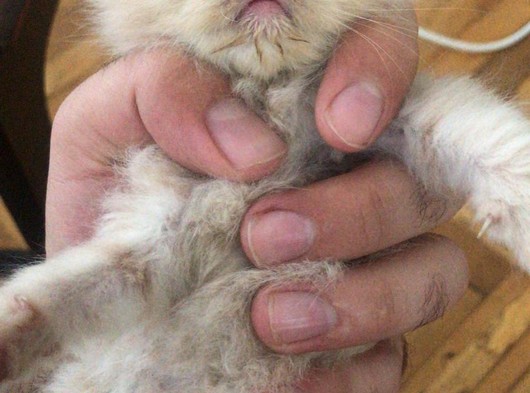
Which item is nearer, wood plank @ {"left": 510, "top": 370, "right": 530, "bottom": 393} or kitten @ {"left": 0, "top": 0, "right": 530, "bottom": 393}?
kitten @ {"left": 0, "top": 0, "right": 530, "bottom": 393}

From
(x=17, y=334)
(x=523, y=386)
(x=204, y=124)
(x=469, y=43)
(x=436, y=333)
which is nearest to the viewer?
(x=17, y=334)

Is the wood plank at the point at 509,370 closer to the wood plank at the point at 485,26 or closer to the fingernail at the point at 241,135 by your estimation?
the wood plank at the point at 485,26

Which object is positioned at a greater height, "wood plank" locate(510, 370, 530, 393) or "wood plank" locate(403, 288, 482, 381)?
"wood plank" locate(403, 288, 482, 381)

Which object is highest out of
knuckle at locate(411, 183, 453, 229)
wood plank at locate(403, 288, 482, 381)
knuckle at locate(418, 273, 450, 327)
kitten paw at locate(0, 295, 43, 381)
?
kitten paw at locate(0, 295, 43, 381)

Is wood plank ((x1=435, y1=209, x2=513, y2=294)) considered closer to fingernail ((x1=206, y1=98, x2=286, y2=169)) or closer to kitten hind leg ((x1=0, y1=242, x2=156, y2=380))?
fingernail ((x1=206, y1=98, x2=286, y2=169))

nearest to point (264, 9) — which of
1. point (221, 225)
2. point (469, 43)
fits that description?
point (221, 225)

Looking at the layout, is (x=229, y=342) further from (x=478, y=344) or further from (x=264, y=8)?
(x=478, y=344)

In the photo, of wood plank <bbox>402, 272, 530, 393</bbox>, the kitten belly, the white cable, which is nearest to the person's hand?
the kitten belly
